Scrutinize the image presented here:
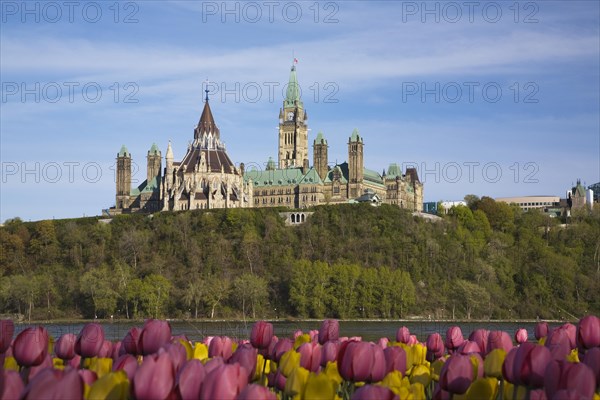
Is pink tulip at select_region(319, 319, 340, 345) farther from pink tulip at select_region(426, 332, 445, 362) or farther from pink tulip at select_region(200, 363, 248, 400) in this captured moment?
pink tulip at select_region(200, 363, 248, 400)

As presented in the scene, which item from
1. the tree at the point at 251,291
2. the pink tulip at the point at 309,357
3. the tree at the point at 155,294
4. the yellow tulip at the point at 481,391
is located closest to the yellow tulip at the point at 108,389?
the pink tulip at the point at 309,357

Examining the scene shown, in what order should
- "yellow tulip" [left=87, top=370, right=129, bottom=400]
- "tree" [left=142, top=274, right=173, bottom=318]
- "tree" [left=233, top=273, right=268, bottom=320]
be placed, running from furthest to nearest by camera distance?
"tree" [left=233, top=273, right=268, bottom=320] → "tree" [left=142, top=274, right=173, bottom=318] → "yellow tulip" [left=87, top=370, right=129, bottom=400]

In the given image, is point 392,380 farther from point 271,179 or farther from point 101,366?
point 271,179

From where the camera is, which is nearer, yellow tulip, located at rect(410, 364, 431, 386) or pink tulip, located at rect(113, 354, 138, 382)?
pink tulip, located at rect(113, 354, 138, 382)

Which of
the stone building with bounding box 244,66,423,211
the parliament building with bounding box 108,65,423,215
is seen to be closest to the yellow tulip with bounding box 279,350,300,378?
the parliament building with bounding box 108,65,423,215

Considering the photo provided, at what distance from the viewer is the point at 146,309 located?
9988cm

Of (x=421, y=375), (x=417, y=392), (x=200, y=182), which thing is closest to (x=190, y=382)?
(x=417, y=392)

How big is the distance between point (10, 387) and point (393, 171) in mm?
177711

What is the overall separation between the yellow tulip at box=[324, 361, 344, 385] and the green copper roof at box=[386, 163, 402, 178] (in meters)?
172

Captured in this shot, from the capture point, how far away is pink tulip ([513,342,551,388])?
833 centimetres

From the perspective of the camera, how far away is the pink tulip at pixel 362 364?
28.6 feet

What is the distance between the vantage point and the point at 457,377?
8.47m

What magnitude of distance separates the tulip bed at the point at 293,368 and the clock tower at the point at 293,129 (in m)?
175

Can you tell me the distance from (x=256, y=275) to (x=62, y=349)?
→ 331 ft
